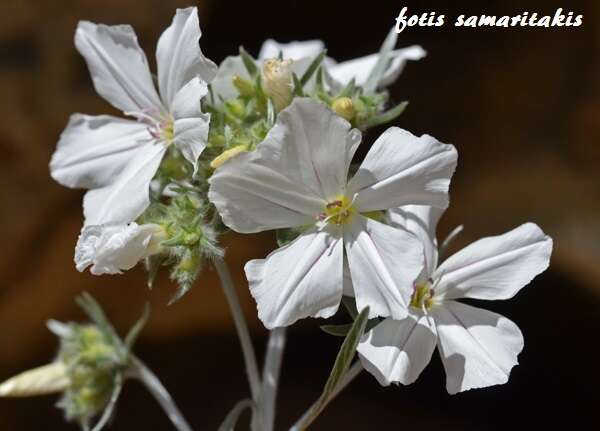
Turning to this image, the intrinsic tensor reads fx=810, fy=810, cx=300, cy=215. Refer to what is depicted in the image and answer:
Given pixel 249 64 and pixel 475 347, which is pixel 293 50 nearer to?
pixel 249 64

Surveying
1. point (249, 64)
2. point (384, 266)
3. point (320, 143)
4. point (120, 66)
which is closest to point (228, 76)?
point (249, 64)

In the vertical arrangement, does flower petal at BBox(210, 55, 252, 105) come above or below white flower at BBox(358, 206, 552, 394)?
above

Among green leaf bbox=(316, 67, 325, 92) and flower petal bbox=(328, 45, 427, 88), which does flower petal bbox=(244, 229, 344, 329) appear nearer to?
green leaf bbox=(316, 67, 325, 92)

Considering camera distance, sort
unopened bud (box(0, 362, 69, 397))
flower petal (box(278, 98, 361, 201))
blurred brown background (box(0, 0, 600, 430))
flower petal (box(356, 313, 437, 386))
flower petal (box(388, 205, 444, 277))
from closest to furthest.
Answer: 1. flower petal (box(278, 98, 361, 201))
2. flower petal (box(356, 313, 437, 386))
3. flower petal (box(388, 205, 444, 277))
4. unopened bud (box(0, 362, 69, 397))
5. blurred brown background (box(0, 0, 600, 430))

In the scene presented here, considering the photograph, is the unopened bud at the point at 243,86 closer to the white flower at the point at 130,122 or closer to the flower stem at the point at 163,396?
the white flower at the point at 130,122

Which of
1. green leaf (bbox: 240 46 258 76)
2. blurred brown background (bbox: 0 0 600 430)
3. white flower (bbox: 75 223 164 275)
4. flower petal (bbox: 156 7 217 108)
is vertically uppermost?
flower petal (bbox: 156 7 217 108)

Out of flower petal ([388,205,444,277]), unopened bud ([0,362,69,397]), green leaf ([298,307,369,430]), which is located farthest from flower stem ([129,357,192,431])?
flower petal ([388,205,444,277])

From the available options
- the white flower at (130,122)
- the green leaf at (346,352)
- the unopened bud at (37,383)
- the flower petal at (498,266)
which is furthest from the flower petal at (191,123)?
the unopened bud at (37,383)
